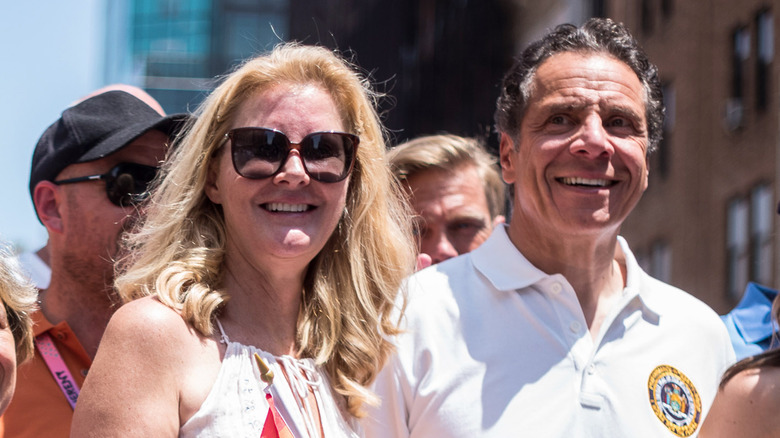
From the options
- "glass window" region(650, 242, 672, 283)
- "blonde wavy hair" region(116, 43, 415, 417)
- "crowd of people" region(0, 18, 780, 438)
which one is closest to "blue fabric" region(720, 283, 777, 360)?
"crowd of people" region(0, 18, 780, 438)

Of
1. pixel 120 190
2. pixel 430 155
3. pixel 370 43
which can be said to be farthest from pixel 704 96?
pixel 120 190

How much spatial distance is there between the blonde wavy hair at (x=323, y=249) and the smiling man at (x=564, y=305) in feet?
0.72

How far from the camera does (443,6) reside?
1362 inches

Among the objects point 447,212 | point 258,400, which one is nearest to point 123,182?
point 258,400

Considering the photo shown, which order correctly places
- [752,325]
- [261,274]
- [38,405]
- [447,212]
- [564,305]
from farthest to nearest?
[447,212], [752,325], [564,305], [38,405], [261,274]

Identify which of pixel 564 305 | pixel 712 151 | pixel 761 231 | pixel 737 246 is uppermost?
pixel 564 305

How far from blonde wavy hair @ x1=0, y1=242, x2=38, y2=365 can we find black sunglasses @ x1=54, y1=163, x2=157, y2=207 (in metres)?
0.84

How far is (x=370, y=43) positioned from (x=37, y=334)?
115 feet

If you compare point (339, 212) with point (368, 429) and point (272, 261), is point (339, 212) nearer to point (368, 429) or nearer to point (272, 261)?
point (272, 261)

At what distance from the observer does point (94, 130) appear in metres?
3.73

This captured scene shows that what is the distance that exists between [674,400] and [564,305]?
48cm

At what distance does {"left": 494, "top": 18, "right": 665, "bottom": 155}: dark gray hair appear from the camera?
3861mm

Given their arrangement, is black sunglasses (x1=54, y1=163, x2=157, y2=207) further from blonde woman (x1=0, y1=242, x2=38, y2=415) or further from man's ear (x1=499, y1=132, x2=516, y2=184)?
man's ear (x1=499, y1=132, x2=516, y2=184)

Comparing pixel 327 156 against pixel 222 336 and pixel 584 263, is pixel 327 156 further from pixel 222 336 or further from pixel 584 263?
pixel 584 263
